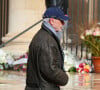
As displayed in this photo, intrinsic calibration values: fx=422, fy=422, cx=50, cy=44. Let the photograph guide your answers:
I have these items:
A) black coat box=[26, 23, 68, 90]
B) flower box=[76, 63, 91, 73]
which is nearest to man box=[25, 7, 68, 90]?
black coat box=[26, 23, 68, 90]

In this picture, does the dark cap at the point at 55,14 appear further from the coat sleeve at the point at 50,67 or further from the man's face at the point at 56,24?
the coat sleeve at the point at 50,67

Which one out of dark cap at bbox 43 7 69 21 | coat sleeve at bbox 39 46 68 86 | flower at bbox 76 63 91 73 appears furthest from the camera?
flower at bbox 76 63 91 73

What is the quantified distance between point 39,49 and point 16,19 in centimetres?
895

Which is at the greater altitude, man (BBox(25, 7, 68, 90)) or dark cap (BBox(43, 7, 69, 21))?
dark cap (BBox(43, 7, 69, 21))

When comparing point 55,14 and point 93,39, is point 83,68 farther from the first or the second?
point 55,14

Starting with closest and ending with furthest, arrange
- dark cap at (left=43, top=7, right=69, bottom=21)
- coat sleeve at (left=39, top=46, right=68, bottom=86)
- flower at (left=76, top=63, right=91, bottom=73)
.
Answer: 1. coat sleeve at (left=39, top=46, right=68, bottom=86)
2. dark cap at (left=43, top=7, right=69, bottom=21)
3. flower at (left=76, top=63, right=91, bottom=73)

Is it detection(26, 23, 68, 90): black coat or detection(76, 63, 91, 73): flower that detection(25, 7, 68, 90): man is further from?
detection(76, 63, 91, 73): flower

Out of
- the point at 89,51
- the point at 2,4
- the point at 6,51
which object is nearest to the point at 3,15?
the point at 2,4

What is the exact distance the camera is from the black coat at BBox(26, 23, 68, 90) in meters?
3.39

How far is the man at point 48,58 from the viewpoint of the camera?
339 centimetres

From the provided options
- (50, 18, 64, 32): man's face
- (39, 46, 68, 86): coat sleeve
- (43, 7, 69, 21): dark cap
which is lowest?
(39, 46, 68, 86): coat sleeve

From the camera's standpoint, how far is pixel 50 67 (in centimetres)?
338

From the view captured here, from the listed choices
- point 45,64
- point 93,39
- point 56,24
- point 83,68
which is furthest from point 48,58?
point 93,39

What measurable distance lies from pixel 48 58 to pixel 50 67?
74mm
